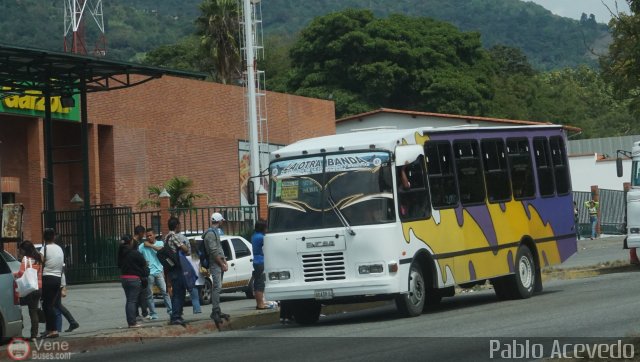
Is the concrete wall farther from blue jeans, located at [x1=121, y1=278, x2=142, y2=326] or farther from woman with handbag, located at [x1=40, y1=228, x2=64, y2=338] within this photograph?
woman with handbag, located at [x1=40, y1=228, x2=64, y2=338]

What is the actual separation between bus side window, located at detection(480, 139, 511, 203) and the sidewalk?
145 inches

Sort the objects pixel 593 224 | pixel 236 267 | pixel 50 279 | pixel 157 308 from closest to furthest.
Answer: pixel 50 279
pixel 157 308
pixel 236 267
pixel 593 224

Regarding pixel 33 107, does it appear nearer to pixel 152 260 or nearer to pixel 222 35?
pixel 152 260

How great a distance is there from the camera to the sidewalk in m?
19.2

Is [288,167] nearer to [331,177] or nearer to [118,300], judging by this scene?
[331,177]

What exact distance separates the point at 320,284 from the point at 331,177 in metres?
1.78

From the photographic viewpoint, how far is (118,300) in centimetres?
3086

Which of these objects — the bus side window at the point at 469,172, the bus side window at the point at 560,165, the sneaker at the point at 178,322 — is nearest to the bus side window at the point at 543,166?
the bus side window at the point at 560,165

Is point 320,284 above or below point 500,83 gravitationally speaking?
below

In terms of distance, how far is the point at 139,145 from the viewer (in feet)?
151

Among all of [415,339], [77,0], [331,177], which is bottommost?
[415,339]

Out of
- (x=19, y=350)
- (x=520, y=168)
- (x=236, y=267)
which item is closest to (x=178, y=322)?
(x=19, y=350)

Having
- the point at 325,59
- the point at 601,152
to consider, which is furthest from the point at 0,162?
the point at 601,152

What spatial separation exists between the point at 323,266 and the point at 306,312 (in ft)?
5.21
